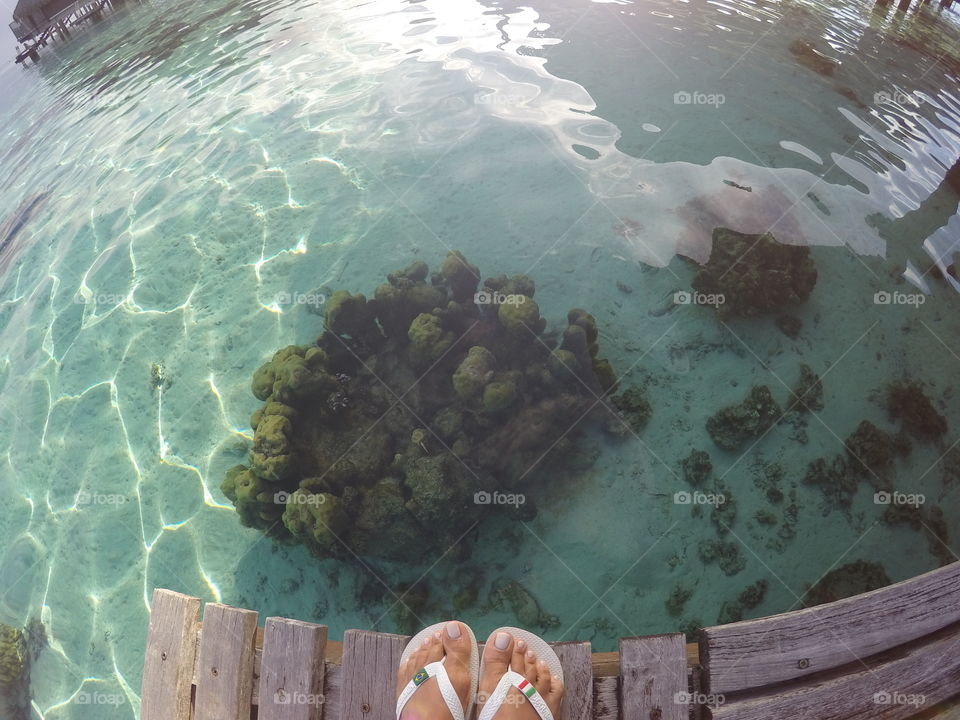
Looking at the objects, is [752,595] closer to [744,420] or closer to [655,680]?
[744,420]

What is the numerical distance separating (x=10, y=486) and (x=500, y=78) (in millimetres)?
8814

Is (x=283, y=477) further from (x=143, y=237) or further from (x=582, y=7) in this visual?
(x=582, y=7)

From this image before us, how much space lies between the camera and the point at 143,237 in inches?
272
